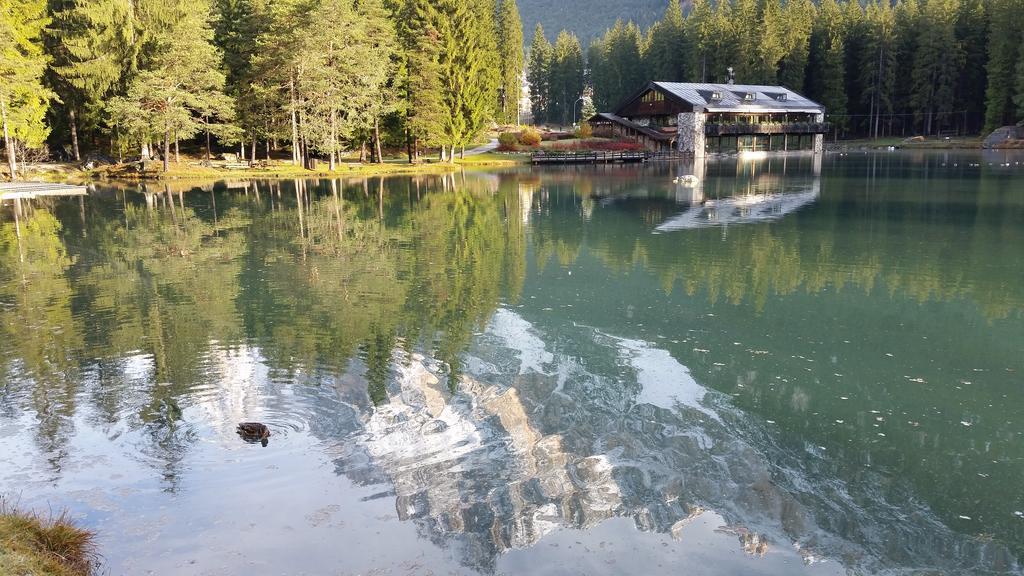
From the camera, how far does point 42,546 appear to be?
5.51 m

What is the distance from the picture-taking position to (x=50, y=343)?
11.9m

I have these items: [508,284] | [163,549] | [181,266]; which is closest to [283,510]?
Answer: [163,549]

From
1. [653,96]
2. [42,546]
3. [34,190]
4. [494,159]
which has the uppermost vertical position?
[653,96]

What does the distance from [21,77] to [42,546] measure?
47043 millimetres

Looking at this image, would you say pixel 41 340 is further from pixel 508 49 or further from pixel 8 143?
pixel 508 49

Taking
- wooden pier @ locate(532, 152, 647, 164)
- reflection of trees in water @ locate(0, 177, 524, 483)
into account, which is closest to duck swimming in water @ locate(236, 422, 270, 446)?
reflection of trees in water @ locate(0, 177, 524, 483)

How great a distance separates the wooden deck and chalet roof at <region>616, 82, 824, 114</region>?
55.3 metres

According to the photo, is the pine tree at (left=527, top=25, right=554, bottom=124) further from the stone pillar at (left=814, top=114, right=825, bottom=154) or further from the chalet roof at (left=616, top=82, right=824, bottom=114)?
the stone pillar at (left=814, top=114, right=825, bottom=154)

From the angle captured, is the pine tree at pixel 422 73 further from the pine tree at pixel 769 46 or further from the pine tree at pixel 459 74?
the pine tree at pixel 769 46

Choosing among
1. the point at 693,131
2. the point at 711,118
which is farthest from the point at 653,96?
the point at 693,131

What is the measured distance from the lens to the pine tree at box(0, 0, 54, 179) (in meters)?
42.7

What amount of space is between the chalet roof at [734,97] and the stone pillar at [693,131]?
104cm

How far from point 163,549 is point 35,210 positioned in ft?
104

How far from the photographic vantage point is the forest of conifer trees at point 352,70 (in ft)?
158
